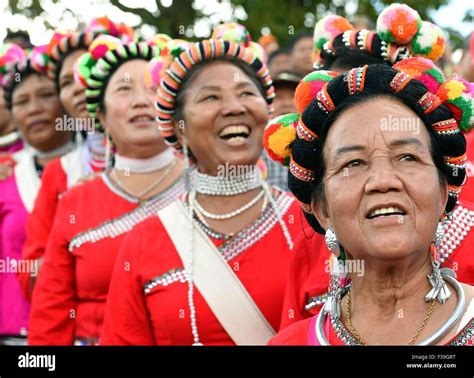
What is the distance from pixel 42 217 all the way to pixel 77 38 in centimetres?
123

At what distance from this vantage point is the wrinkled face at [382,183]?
280cm

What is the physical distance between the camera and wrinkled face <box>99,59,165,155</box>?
521 centimetres

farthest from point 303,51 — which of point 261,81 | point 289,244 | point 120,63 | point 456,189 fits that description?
point 456,189

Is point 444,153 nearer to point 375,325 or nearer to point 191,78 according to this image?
point 375,325

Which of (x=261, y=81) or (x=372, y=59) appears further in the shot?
(x=261, y=81)

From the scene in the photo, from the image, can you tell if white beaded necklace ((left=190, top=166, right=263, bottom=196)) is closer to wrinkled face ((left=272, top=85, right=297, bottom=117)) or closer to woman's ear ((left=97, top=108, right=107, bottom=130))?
woman's ear ((left=97, top=108, right=107, bottom=130))

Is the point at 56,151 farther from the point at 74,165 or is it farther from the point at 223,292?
the point at 223,292

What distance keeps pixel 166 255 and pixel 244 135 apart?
2.13 ft

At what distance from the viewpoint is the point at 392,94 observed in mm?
2951

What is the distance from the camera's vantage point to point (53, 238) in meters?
4.97

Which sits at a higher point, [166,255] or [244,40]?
[244,40]

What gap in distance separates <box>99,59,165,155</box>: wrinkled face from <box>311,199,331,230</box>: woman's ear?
2190 millimetres

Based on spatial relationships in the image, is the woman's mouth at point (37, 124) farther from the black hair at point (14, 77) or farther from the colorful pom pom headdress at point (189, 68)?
the colorful pom pom headdress at point (189, 68)

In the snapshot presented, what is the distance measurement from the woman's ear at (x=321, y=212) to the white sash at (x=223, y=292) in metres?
0.97
